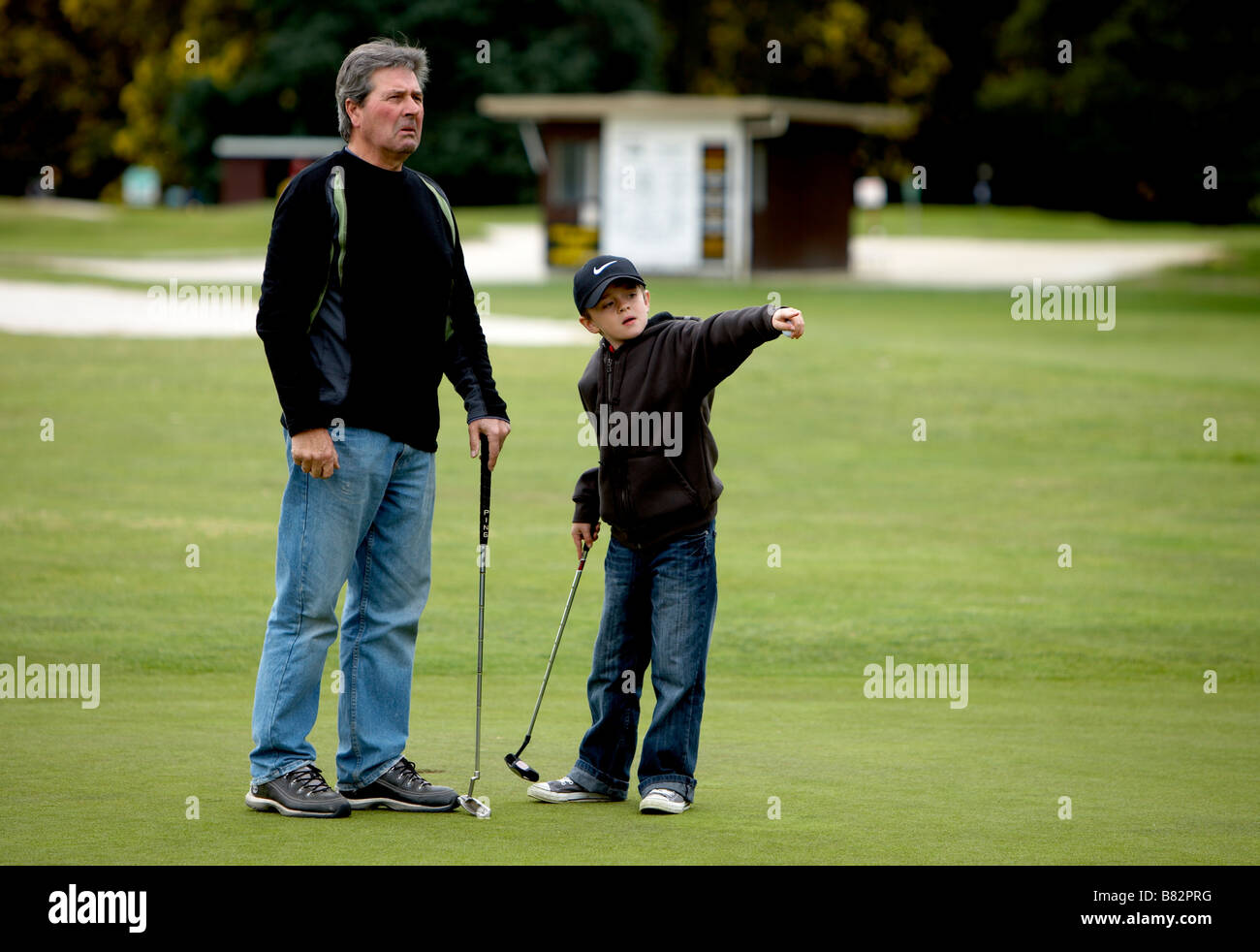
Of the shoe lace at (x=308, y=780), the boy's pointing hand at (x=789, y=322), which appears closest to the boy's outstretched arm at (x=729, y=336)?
the boy's pointing hand at (x=789, y=322)

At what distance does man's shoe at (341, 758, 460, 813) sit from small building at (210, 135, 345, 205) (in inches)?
2030

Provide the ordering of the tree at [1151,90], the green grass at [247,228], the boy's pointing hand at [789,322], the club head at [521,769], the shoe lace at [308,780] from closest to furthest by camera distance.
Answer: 1. the boy's pointing hand at [789,322]
2. the shoe lace at [308,780]
3. the club head at [521,769]
4. the tree at [1151,90]
5. the green grass at [247,228]

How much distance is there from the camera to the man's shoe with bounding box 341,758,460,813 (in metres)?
5.44

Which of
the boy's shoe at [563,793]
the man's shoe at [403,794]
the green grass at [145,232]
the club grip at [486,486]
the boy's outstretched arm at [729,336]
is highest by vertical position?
the green grass at [145,232]

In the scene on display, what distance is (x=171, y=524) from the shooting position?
41.2 ft

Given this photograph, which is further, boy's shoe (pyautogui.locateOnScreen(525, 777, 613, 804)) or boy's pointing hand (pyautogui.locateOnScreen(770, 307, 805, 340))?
boy's shoe (pyautogui.locateOnScreen(525, 777, 613, 804))

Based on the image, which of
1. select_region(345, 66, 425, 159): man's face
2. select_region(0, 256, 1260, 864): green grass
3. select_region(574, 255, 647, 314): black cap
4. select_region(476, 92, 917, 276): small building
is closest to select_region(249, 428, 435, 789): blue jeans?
select_region(0, 256, 1260, 864): green grass

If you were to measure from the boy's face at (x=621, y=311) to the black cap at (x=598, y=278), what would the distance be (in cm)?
2

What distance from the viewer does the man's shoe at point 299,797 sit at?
208 inches

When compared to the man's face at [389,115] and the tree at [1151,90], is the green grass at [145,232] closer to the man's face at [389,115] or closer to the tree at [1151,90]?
the tree at [1151,90]

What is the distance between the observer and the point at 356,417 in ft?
17.6

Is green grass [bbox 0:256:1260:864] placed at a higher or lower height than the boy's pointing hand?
lower

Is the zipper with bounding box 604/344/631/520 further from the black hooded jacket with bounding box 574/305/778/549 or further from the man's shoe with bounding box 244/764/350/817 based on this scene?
the man's shoe with bounding box 244/764/350/817

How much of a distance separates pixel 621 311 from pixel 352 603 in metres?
1.23
